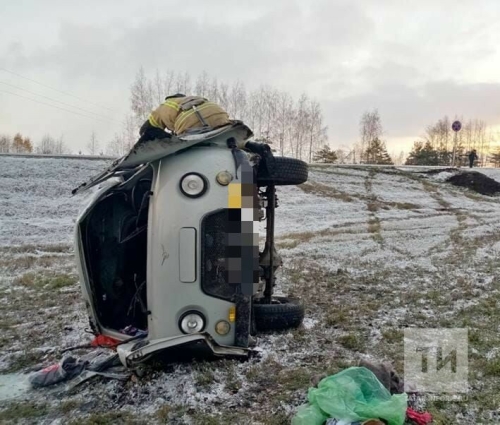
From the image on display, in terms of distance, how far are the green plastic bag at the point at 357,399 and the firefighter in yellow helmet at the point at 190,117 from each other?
1.63 meters

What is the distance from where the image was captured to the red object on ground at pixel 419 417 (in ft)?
7.65

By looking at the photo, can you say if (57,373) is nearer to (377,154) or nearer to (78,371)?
(78,371)

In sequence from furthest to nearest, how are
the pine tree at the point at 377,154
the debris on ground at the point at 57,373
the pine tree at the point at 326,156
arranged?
1. the pine tree at the point at 377,154
2. the pine tree at the point at 326,156
3. the debris on ground at the point at 57,373

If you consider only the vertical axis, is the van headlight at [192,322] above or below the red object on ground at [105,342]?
above

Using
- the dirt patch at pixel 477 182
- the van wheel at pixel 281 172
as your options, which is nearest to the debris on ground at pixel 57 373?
the van wheel at pixel 281 172

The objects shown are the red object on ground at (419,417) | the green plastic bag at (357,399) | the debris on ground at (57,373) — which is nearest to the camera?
the green plastic bag at (357,399)

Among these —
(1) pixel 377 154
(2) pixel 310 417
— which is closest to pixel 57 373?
(2) pixel 310 417

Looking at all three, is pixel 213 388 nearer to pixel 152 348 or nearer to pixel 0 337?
pixel 152 348

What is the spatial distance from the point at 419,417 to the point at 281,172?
72.9 inches

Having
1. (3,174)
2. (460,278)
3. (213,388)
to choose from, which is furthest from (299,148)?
(213,388)

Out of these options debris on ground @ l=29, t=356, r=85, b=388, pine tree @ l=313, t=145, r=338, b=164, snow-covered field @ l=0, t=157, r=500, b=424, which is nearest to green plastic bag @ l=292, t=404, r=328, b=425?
snow-covered field @ l=0, t=157, r=500, b=424

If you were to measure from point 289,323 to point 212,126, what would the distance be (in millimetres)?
1640

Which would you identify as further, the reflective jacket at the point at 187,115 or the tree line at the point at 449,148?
the tree line at the point at 449,148

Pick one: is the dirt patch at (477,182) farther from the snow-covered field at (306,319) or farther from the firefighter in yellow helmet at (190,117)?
the firefighter in yellow helmet at (190,117)
